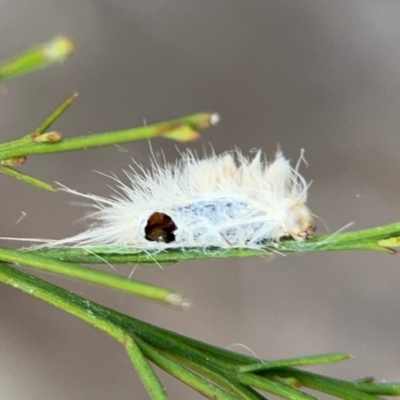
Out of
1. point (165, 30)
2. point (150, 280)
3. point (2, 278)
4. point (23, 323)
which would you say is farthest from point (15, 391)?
point (165, 30)

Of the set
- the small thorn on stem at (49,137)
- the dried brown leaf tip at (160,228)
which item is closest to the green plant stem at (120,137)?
the small thorn on stem at (49,137)

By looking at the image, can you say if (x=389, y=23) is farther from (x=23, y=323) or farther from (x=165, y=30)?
(x=23, y=323)

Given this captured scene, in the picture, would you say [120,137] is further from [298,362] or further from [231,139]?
[231,139]

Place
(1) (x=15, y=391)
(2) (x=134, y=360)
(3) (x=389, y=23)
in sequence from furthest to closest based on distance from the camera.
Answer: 1. (3) (x=389, y=23)
2. (1) (x=15, y=391)
3. (2) (x=134, y=360)

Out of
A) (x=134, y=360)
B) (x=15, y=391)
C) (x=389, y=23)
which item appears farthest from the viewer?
(x=389, y=23)

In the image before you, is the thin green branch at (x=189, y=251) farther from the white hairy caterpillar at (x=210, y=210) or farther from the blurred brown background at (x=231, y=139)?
the blurred brown background at (x=231, y=139)

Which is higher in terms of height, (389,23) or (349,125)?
(389,23)

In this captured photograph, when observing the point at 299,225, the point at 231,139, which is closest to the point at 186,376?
the point at 299,225
